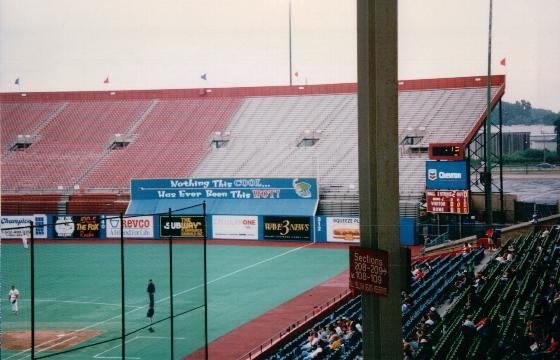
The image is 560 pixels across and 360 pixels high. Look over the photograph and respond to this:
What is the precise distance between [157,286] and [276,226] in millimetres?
11010

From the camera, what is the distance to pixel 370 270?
7.85 m

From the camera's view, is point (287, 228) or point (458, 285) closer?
point (458, 285)

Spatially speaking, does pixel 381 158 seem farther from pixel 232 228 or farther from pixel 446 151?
pixel 232 228

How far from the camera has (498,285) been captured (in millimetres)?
15312

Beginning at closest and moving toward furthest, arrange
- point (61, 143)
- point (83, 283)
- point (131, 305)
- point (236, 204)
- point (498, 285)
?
point (498, 285), point (131, 305), point (83, 283), point (236, 204), point (61, 143)

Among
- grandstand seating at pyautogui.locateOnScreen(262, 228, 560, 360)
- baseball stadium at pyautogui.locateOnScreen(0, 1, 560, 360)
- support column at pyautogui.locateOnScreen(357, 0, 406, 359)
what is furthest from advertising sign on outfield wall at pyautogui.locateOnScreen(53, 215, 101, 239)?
support column at pyautogui.locateOnScreen(357, 0, 406, 359)

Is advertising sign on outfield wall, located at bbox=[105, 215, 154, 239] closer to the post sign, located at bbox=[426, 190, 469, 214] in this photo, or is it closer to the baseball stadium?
the baseball stadium

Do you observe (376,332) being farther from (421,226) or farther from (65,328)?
(421,226)

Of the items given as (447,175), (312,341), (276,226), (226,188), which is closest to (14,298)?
(312,341)

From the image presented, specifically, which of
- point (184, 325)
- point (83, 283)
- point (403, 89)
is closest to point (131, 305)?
point (184, 325)

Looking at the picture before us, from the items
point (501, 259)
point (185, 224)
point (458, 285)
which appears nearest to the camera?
point (458, 285)

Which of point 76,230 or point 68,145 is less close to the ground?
point 68,145

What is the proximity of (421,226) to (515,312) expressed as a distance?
20224 mm

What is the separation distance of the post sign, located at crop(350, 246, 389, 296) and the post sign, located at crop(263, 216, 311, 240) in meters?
26.8
